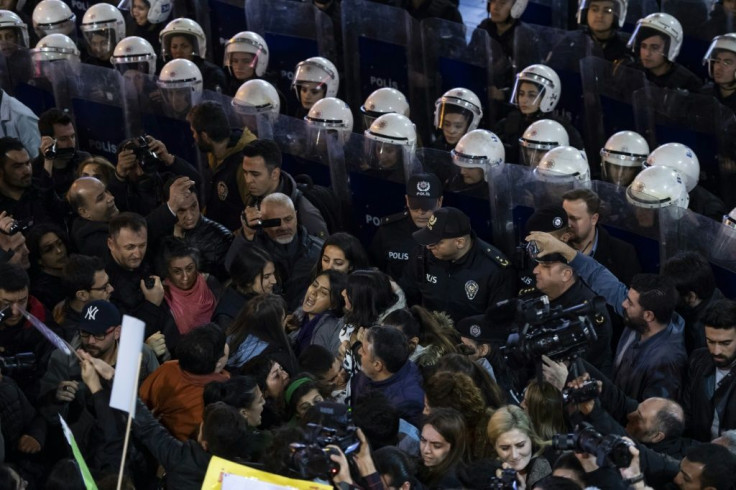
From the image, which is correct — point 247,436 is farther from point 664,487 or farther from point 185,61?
point 185,61

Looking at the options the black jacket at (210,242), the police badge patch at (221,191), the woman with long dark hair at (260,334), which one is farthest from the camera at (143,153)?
the woman with long dark hair at (260,334)

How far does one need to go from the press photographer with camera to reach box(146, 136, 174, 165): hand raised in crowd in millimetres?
3668

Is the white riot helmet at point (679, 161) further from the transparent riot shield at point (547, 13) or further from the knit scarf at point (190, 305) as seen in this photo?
the transparent riot shield at point (547, 13)

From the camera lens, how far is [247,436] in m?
8.52

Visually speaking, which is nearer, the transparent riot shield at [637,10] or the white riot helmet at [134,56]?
the white riot helmet at [134,56]

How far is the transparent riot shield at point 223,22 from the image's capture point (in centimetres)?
1580

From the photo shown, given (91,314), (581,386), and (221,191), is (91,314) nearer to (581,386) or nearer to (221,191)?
(581,386)

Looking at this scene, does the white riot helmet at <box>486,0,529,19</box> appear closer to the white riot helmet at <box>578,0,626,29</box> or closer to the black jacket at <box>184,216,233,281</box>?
the white riot helmet at <box>578,0,626,29</box>

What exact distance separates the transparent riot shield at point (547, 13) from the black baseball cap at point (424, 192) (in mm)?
4965

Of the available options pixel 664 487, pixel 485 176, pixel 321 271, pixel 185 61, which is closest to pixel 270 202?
pixel 321 271

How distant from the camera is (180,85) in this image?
1341 centimetres

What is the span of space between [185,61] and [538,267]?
168 inches

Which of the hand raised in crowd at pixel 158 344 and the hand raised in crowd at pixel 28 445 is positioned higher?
the hand raised in crowd at pixel 158 344

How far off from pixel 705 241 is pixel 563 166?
125cm
